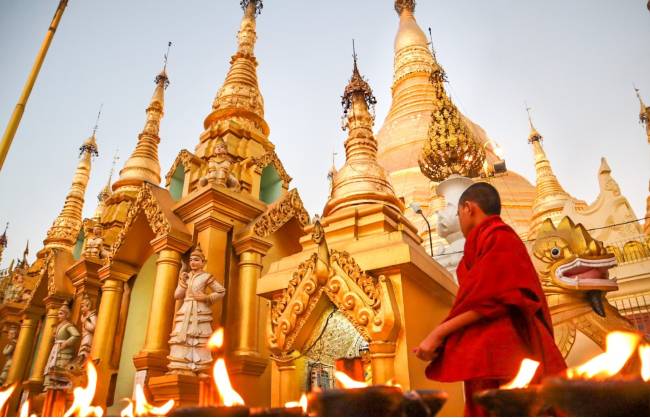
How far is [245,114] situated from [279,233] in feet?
9.79

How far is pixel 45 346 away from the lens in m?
9.11

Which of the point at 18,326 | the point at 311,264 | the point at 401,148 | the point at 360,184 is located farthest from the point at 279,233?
the point at 401,148

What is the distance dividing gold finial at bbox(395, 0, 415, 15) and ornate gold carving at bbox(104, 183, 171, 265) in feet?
75.8

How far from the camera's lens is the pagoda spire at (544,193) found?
1591cm

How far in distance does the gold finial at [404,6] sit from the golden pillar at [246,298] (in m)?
23.7

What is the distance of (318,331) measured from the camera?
3.16m

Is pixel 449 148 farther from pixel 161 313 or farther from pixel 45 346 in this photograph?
pixel 45 346

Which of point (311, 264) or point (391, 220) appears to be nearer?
point (311, 264)

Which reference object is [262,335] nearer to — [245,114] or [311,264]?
[311,264]

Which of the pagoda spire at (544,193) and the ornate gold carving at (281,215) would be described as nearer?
the ornate gold carving at (281,215)

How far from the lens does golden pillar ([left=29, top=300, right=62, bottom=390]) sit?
8719mm

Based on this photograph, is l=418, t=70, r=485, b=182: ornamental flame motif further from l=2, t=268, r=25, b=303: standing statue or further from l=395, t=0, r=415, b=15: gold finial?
l=395, t=0, r=415, b=15: gold finial

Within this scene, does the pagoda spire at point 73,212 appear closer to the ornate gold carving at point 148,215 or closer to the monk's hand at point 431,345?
the ornate gold carving at point 148,215

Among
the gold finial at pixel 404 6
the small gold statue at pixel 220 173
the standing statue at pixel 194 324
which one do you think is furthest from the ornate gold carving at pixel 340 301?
the gold finial at pixel 404 6
